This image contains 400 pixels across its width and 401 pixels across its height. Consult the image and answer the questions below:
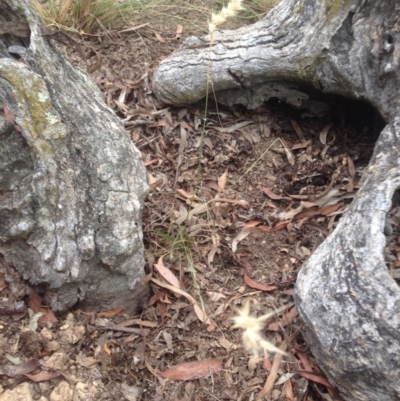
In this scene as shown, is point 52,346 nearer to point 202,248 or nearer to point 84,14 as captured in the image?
point 202,248

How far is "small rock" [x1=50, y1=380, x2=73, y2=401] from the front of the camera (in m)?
2.00

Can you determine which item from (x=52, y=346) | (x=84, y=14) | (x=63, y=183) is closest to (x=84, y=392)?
(x=52, y=346)

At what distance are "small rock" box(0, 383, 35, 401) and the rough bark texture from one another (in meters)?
0.35

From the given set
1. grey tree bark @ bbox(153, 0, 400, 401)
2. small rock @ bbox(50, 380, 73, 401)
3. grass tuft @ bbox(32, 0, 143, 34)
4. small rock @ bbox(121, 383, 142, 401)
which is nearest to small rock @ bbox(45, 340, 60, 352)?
small rock @ bbox(50, 380, 73, 401)

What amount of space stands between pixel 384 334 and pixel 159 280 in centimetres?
102

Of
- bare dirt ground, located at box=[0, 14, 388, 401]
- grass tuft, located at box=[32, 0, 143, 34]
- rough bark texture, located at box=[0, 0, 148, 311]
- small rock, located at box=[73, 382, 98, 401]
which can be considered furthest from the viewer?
grass tuft, located at box=[32, 0, 143, 34]

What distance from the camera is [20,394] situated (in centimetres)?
195

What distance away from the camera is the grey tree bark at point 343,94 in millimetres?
1922

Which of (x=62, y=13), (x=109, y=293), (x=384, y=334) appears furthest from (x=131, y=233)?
(x=62, y=13)

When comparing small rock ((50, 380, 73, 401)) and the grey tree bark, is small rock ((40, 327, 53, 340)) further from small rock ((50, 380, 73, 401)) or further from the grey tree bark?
the grey tree bark

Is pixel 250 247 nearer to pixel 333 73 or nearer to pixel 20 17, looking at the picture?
pixel 333 73

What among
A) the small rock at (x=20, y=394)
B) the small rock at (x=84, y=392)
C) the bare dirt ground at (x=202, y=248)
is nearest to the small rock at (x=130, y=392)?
the bare dirt ground at (x=202, y=248)

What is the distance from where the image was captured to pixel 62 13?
339 cm

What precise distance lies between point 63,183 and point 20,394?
797 mm
